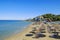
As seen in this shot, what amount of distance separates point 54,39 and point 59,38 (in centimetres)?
91

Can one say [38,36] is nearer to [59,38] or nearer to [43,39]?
[43,39]

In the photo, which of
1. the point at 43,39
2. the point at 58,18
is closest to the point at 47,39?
the point at 43,39

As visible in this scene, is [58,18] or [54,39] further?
[58,18]

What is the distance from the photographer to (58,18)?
10731 centimetres

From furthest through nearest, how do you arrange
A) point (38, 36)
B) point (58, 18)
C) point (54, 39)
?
point (58, 18) → point (38, 36) → point (54, 39)

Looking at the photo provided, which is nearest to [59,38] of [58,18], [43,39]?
[43,39]

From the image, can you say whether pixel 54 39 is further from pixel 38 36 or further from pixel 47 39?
pixel 38 36

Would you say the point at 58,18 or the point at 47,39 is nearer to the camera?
the point at 47,39

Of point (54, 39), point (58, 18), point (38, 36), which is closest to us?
point (54, 39)

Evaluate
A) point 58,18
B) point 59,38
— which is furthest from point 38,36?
point 58,18

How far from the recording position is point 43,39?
54.3ft

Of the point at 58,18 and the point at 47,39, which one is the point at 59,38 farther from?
the point at 58,18

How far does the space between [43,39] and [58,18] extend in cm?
9332

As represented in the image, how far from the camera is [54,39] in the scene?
54.0ft
